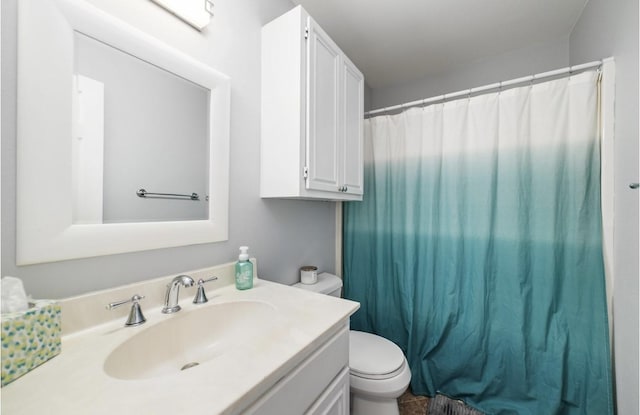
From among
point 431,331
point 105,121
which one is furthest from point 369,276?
point 105,121

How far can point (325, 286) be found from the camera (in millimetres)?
1505

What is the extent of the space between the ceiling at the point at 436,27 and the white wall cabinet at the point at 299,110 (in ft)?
1.44

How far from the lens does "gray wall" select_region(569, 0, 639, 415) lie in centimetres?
98

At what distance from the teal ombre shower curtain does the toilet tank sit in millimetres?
402

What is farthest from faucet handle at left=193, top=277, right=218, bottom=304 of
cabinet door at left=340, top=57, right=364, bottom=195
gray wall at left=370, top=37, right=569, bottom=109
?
gray wall at left=370, top=37, right=569, bottom=109

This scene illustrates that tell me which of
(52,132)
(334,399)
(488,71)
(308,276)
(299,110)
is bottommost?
(334,399)

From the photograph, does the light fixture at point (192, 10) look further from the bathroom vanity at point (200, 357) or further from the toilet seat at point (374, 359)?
the toilet seat at point (374, 359)

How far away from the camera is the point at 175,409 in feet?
1.39

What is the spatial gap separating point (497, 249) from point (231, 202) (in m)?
1.49

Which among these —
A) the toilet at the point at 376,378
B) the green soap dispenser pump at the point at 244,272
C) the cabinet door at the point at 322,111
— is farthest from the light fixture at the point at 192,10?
the toilet at the point at 376,378

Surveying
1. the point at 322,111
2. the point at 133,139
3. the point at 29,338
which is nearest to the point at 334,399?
the point at 29,338

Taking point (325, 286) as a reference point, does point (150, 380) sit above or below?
above

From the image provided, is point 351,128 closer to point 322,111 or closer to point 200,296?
point 322,111

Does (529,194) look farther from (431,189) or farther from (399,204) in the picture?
(399,204)
